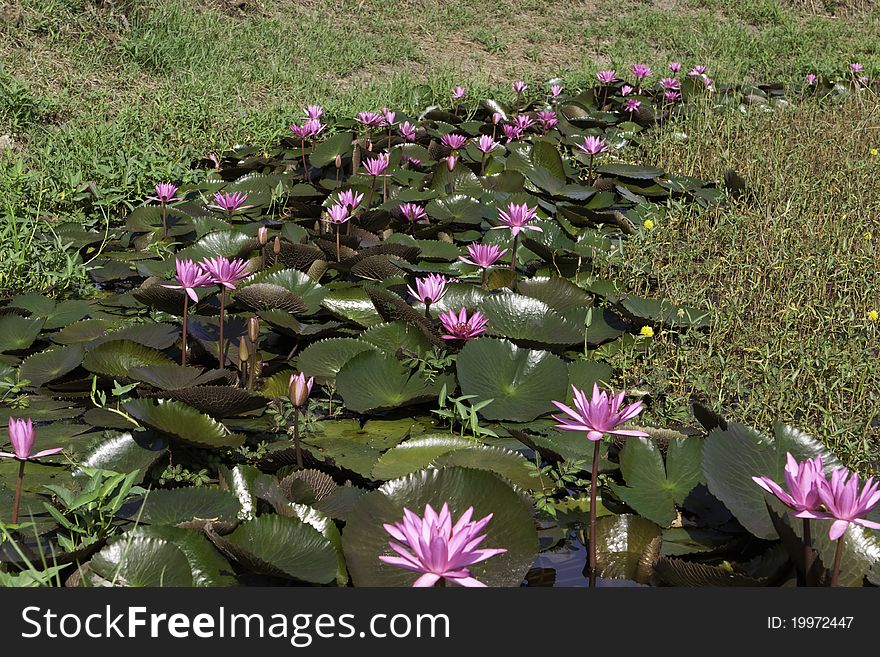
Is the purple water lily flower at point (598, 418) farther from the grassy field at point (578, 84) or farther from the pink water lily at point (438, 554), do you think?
the grassy field at point (578, 84)

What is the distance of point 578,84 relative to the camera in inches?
294

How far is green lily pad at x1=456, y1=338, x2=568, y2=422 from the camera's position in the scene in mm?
2338

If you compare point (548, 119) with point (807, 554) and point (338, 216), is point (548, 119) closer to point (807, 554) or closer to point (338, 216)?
point (338, 216)

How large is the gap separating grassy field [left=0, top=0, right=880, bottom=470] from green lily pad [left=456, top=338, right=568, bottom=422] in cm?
39

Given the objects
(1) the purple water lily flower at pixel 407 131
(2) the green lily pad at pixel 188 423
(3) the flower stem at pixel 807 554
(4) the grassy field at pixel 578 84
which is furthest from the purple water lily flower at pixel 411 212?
(3) the flower stem at pixel 807 554

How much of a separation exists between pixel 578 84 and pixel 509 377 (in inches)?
224

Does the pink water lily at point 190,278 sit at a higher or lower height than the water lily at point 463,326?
higher

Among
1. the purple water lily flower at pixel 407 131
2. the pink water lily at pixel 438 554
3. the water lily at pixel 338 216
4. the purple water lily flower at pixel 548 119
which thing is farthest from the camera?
the purple water lily flower at pixel 548 119

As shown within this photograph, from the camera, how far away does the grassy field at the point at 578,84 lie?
9.05 feet

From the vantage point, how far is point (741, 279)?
11.0ft

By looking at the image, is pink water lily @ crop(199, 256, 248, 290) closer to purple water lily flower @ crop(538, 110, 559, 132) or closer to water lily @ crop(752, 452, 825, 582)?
water lily @ crop(752, 452, 825, 582)

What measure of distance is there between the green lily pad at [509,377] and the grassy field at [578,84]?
391 millimetres

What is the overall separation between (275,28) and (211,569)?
7.38 meters

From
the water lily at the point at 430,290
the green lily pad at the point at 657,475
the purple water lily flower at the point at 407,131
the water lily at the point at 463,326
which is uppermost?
the purple water lily flower at the point at 407,131
